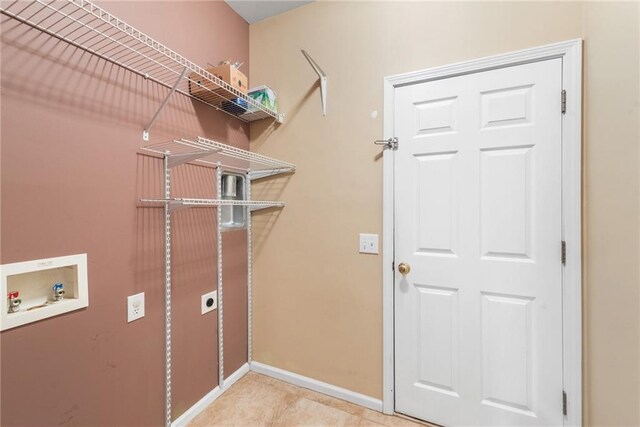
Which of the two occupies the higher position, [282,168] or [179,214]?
[282,168]

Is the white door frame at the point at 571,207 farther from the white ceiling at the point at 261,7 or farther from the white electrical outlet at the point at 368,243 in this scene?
the white ceiling at the point at 261,7

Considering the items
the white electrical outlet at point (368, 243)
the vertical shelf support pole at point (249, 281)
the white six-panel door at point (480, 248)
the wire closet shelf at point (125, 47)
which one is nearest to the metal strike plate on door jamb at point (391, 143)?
the white six-panel door at point (480, 248)

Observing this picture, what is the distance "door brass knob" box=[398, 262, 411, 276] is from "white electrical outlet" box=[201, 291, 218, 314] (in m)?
1.15

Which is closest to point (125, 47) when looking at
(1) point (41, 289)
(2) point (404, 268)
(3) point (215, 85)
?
(3) point (215, 85)

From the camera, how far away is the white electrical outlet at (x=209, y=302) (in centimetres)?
170

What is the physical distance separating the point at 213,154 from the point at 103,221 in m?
0.62

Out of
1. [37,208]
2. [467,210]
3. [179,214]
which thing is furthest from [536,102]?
[37,208]

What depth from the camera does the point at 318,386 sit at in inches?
73.0

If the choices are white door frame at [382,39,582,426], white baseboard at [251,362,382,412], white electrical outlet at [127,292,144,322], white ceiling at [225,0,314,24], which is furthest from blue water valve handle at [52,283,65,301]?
white door frame at [382,39,582,426]

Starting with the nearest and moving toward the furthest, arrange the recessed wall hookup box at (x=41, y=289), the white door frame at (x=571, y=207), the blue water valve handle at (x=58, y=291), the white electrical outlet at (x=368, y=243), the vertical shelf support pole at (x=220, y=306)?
the recessed wall hookup box at (x=41, y=289) → the blue water valve handle at (x=58, y=291) → the white door frame at (x=571, y=207) → the white electrical outlet at (x=368, y=243) → the vertical shelf support pole at (x=220, y=306)

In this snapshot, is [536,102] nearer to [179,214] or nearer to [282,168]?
[282,168]

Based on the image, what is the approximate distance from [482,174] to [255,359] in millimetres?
1947

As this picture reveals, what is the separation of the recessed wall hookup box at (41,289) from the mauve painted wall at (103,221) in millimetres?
33

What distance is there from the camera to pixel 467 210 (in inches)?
58.5
